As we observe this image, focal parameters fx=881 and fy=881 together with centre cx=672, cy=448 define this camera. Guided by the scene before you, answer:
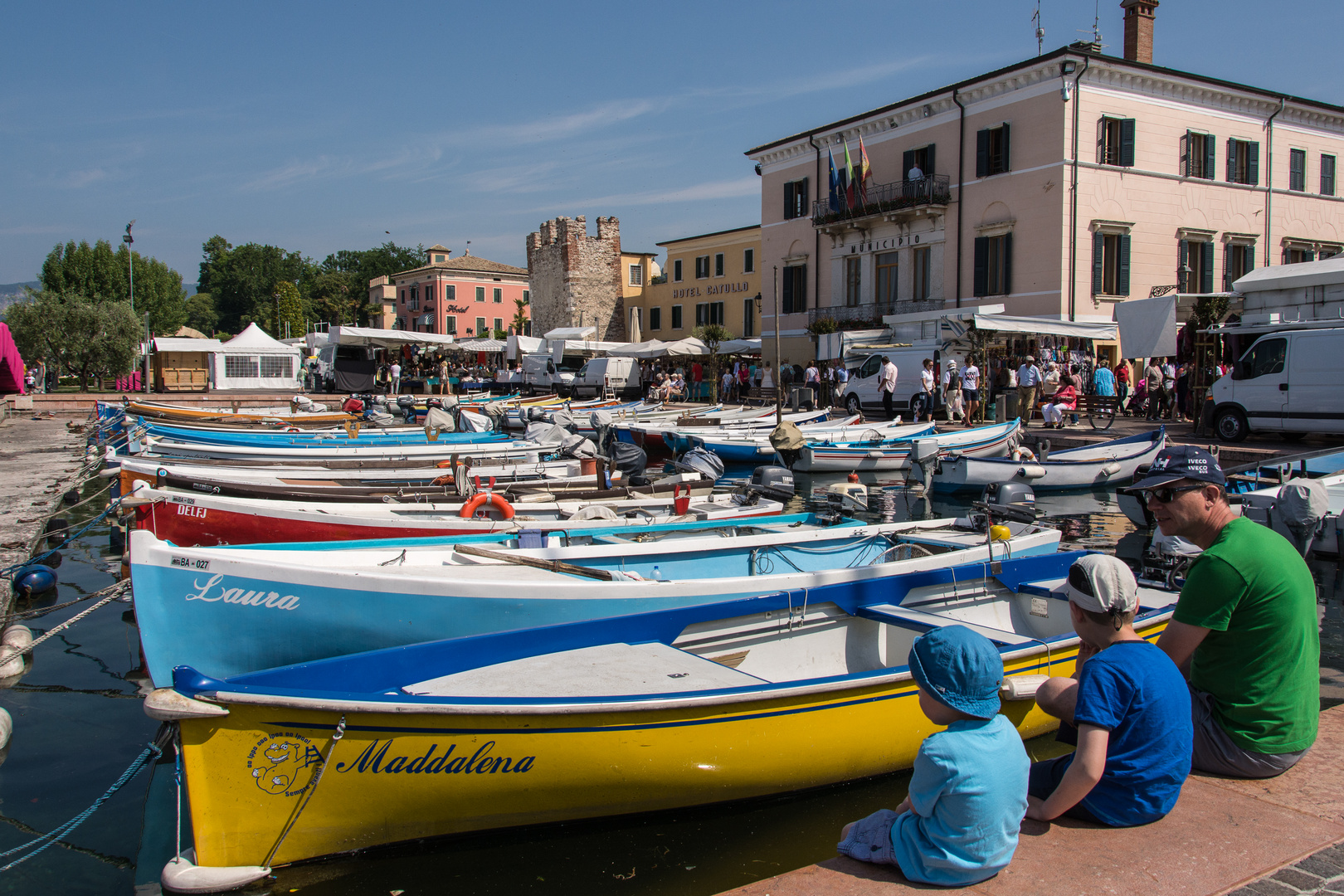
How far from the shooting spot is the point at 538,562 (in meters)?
7.00

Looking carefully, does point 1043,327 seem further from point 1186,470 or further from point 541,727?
point 541,727

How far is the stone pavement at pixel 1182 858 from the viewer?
3025 millimetres

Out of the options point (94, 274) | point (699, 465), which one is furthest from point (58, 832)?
point (94, 274)

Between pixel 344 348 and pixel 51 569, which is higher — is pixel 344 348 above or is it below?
above

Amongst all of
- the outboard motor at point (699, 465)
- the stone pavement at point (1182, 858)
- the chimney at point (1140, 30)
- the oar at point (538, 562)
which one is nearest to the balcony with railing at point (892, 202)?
the chimney at point (1140, 30)

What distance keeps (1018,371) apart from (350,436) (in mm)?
17393

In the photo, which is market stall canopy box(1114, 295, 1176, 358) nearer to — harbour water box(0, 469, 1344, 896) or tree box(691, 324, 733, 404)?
tree box(691, 324, 733, 404)

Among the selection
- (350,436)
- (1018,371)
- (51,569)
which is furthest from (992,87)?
(51,569)

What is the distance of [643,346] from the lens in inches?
1479

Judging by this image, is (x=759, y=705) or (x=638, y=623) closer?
(x=759, y=705)

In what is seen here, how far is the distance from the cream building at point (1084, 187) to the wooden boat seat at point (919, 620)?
22961 millimetres

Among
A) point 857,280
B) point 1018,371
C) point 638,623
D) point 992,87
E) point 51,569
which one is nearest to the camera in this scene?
point 638,623

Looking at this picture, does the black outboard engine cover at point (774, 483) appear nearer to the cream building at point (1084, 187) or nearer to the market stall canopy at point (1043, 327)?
the market stall canopy at point (1043, 327)

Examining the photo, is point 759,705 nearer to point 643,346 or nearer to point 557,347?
point 643,346
